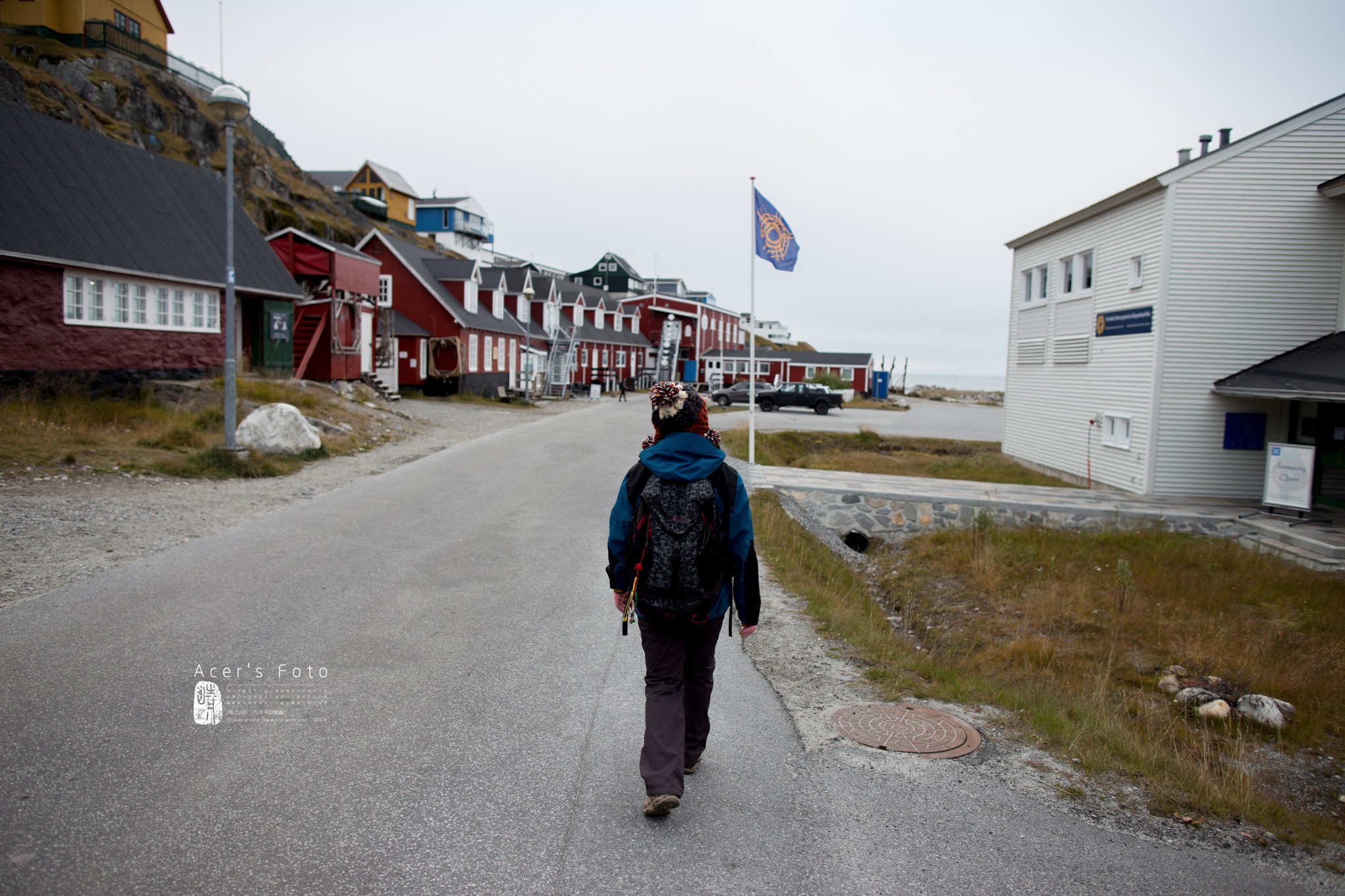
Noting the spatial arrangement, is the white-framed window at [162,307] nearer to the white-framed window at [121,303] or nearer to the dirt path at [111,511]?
the white-framed window at [121,303]

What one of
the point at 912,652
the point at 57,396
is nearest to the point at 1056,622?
the point at 912,652

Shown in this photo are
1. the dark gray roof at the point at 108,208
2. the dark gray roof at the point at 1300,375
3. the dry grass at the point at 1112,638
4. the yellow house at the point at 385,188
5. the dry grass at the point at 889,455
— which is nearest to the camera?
the dry grass at the point at 1112,638

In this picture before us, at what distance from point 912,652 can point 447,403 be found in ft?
98.9

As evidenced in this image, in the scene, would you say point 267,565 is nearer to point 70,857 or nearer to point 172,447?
point 70,857

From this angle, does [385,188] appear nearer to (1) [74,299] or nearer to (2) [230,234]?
(1) [74,299]

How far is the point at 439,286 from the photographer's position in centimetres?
4075

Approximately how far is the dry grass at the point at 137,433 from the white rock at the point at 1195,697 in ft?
42.5

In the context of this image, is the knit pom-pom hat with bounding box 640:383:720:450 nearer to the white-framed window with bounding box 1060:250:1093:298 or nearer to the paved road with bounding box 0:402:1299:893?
the paved road with bounding box 0:402:1299:893

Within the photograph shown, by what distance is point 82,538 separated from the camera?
867cm

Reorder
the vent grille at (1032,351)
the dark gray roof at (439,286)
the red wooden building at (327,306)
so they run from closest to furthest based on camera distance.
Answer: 1. the vent grille at (1032,351)
2. the red wooden building at (327,306)
3. the dark gray roof at (439,286)

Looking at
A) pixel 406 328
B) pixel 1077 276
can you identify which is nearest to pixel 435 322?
pixel 406 328

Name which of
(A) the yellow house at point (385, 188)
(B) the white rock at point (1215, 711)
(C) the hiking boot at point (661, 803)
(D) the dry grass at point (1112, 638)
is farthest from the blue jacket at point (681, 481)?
(A) the yellow house at point (385, 188)

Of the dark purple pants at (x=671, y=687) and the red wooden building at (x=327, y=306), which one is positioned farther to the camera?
the red wooden building at (x=327, y=306)

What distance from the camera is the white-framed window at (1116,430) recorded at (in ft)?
58.3
